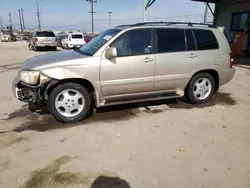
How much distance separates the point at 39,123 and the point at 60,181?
1967mm

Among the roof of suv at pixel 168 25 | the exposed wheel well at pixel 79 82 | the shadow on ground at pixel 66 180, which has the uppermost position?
the roof of suv at pixel 168 25

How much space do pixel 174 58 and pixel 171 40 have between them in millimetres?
395

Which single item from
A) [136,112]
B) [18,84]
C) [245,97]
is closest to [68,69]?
[18,84]

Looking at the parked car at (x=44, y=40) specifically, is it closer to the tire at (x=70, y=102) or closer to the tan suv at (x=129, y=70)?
the tan suv at (x=129, y=70)

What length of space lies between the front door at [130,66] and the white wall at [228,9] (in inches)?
523

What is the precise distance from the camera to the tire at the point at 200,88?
5.13 m

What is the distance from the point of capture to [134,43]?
4414 mm

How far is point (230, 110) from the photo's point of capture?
4988mm

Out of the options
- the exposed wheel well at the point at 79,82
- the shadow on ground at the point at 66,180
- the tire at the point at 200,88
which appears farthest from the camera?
the tire at the point at 200,88

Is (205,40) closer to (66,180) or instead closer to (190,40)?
(190,40)

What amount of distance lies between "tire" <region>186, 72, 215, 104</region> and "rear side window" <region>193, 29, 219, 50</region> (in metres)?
0.62

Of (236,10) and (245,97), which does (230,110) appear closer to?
(245,97)

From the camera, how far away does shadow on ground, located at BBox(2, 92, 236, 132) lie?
4.20m

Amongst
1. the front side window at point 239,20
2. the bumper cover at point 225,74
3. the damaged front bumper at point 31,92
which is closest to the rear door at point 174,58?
the bumper cover at point 225,74
